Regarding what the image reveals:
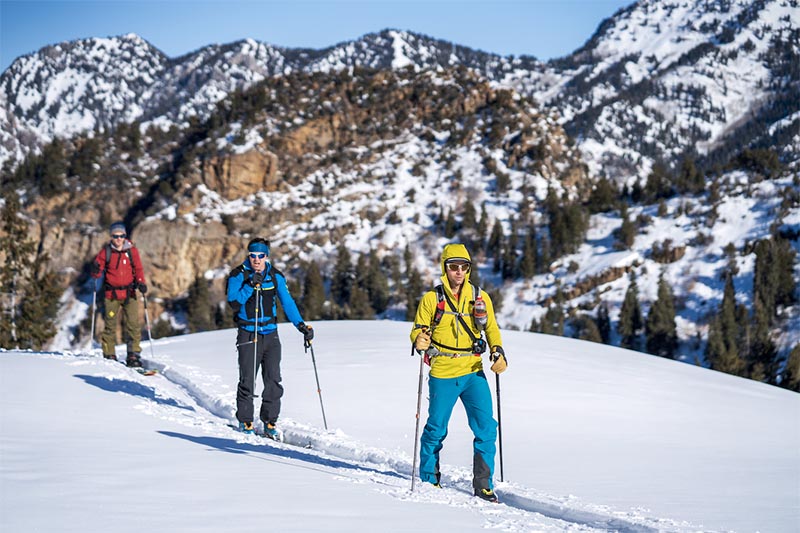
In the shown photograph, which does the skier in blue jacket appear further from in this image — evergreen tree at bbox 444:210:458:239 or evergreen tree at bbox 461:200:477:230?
evergreen tree at bbox 461:200:477:230

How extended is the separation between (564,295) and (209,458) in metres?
56.6

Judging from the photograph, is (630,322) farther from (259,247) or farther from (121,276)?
(259,247)

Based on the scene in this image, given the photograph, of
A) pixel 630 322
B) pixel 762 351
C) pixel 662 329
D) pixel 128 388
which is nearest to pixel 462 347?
pixel 128 388

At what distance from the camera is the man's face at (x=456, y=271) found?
240 inches

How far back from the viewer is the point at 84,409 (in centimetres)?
855

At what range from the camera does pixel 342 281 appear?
66.1m

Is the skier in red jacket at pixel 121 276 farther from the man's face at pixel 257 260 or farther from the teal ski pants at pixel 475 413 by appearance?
the teal ski pants at pixel 475 413

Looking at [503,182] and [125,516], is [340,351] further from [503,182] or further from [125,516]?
[503,182]

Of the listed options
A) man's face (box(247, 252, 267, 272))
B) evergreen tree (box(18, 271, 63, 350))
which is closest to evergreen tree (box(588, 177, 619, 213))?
evergreen tree (box(18, 271, 63, 350))

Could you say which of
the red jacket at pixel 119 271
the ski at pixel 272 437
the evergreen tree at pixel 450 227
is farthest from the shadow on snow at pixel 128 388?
the evergreen tree at pixel 450 227

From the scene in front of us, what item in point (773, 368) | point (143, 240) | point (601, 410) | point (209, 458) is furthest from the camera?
point (143, 240)

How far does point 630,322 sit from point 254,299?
48.8m

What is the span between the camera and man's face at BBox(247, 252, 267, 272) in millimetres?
8062

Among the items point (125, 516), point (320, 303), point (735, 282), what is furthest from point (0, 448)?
point (735, 282)
